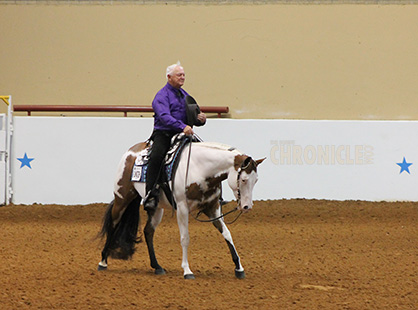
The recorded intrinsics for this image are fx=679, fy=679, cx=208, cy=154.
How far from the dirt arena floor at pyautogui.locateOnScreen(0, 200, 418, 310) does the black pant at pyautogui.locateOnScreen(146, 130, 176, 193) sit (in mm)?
907

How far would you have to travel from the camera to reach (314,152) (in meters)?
11.3

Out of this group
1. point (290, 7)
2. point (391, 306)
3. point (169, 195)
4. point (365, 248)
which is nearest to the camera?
point (391, 306)

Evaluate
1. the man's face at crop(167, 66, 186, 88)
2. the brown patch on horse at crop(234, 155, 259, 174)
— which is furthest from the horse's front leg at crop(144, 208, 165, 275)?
the man's face at crop(167, 66, 186, 88)

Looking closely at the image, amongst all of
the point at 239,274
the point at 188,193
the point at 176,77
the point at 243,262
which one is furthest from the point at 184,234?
the point at 176,77

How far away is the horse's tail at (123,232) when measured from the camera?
6.84 metres

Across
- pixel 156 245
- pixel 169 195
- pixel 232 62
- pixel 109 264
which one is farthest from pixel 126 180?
pixel 232 62

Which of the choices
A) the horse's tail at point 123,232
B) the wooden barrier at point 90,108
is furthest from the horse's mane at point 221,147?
the wooden barrier at point 90,108

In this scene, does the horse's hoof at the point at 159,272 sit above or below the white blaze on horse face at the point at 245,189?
below

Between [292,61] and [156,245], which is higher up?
[292,61]

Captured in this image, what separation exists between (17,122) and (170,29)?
4071mm

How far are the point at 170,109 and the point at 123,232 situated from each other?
1.37 meters

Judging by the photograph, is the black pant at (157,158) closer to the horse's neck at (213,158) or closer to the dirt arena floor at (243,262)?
the horse's neck at (213,158)

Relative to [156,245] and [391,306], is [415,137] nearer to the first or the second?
[156,245]

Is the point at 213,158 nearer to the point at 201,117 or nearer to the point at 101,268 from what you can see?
the point at 201,117
